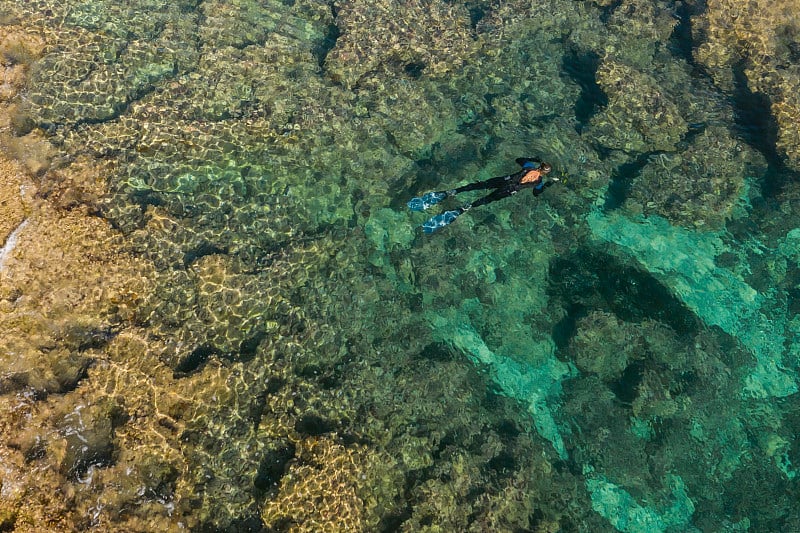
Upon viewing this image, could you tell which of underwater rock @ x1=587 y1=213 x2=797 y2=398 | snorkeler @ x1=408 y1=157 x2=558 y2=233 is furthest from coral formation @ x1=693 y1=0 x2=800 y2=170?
snorkeler @ x1=408 y1=157 x2=558 y2=233

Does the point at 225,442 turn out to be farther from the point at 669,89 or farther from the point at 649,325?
the point at 669,89

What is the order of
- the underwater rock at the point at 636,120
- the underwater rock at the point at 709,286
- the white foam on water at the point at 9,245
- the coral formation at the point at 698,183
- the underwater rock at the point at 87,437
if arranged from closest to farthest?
the underwater rock at the point at 87,437
the white foam on water at the point at 9,245
the underwater rock at the point at 709,286
the coral formation at the point at 698,183
the underwater rock at the point at 636,120

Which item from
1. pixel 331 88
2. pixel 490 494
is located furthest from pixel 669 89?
pixel 490 494

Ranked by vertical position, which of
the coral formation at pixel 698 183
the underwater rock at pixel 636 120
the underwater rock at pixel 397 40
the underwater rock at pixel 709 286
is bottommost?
the underwater rock at pixel 709 286

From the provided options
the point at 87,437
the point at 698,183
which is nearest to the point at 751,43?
the point at 698,183

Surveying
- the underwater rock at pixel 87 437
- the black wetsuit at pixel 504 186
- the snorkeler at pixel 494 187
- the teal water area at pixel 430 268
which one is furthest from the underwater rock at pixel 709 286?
the underwater rock at pixel 87 437

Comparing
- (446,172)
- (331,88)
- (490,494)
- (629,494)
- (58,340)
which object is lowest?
(629,494)

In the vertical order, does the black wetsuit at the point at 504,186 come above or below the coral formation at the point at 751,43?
below

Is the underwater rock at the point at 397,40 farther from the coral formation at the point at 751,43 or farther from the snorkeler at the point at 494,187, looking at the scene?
the coral formation at the point at 751,43
